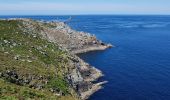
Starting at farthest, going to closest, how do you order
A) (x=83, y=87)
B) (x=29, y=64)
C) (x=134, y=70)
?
(x=134, y=70), (x=83, y=87), (x=29, y=64)

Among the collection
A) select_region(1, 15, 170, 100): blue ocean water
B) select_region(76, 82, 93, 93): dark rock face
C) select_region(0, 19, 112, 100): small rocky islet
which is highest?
select_region(0, 19, 112, 100): small rocky islet

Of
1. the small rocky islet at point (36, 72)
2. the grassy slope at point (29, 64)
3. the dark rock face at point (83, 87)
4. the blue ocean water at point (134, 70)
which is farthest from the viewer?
the blue ocean water at point (134, 70)

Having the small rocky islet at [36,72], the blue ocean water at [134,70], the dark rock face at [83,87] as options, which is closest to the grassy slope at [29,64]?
the small rocky islet at [36,72]

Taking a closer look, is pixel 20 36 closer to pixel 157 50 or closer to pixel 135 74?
pixel 135 74

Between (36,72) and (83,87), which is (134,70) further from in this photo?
(36,72)

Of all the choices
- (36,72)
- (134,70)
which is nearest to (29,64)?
(36,72)

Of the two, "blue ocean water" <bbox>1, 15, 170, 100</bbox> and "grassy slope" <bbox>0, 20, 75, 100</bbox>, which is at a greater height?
"grassy slope" <bbox>0, 20, 75, 100</bbox>

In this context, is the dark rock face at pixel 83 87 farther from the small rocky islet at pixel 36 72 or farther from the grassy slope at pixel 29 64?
the grassy slope at pixel 29 64

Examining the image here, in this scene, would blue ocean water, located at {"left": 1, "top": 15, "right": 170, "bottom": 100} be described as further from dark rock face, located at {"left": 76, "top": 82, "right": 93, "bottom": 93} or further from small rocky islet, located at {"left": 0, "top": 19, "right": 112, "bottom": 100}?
small rocky islet, located at {"left": 0, "top": 19, "right": 112, "bottom": 100}

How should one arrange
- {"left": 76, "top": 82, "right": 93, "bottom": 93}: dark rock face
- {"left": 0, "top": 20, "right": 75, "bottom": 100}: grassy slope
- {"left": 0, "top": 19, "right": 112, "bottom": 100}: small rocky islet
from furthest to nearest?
{"left": 76, "top": 82, "right": 93, "bottom": 93}: dark rock face
{"left": 0, "top": 19, "right": 112, "bottom": 100}: small rocky islet
{"left": 0, "top": 20, "right": 75, "bottom": 100}: grassy slope

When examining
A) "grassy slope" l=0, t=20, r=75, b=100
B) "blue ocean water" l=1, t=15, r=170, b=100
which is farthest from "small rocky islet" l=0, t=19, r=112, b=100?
→ "blue ocean water" l=1, t=15, r=170, b=100
